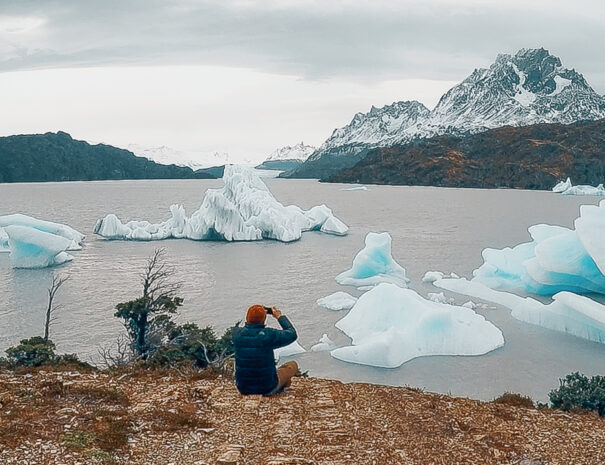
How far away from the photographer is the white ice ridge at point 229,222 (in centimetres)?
3784

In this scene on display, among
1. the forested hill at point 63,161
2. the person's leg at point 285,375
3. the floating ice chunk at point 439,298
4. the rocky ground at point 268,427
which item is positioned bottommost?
the floating ice chunk at point 439,298

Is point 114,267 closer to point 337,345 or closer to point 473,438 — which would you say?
point 337,345

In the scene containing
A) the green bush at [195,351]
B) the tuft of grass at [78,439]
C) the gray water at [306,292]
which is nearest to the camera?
the tuft of grass at [78,439]

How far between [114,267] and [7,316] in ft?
29.0

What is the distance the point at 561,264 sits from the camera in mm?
19781

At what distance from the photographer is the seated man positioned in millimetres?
5520

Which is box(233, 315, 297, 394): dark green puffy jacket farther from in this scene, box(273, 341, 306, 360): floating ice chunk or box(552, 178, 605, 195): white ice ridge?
box(552, 178, 605, 195): white ice ridge

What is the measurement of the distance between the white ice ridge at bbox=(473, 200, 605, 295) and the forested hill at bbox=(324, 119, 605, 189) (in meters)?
84.4

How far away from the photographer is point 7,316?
720 inches

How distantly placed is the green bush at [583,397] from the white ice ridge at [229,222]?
29.3 meters

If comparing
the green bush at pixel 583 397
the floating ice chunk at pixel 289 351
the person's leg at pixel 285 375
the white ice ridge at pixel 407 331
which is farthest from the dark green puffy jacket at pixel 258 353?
the floating ice chunk at pixel 289 351

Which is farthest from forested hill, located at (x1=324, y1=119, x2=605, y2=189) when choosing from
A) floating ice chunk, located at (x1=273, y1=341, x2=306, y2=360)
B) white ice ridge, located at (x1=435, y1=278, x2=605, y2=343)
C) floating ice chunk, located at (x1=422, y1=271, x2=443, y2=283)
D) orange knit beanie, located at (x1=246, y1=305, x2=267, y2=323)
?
orange knit beanie, located at (x1=246, y1=305, x2=267, y2=323)

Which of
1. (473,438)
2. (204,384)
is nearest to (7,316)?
(204,384)

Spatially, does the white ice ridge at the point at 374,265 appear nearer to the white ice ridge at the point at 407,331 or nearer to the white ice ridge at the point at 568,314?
the white ice ridge at the point at 568,314
